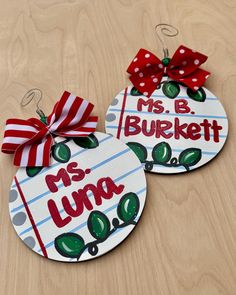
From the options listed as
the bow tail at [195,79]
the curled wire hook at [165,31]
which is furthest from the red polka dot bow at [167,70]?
the curled wire hook at [165,31]

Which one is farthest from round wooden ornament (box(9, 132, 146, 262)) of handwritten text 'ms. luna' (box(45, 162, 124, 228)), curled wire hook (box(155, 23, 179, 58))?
curled wire hook (box(155, 23, 179, 58))

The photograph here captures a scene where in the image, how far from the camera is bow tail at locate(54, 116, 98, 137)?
26.7 inches

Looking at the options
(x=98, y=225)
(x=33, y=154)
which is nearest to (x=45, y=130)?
(x=33, y=154)

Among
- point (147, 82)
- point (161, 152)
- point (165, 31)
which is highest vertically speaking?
point (165, 31)

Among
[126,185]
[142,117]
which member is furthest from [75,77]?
[126,185]

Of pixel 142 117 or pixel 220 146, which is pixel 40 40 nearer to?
pixel 142 117

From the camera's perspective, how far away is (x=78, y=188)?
0.63 meters

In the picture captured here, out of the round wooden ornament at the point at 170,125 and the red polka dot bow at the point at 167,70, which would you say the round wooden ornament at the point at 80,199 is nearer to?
the round wooden ornament at the point at 170,125

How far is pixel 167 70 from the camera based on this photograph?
77cm

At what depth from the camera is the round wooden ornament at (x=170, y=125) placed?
66 cm

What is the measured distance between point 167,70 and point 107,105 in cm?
13

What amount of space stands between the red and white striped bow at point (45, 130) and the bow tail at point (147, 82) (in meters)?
0.11

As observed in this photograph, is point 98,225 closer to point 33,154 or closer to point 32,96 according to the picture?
point 33,154

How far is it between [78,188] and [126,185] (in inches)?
2.9
